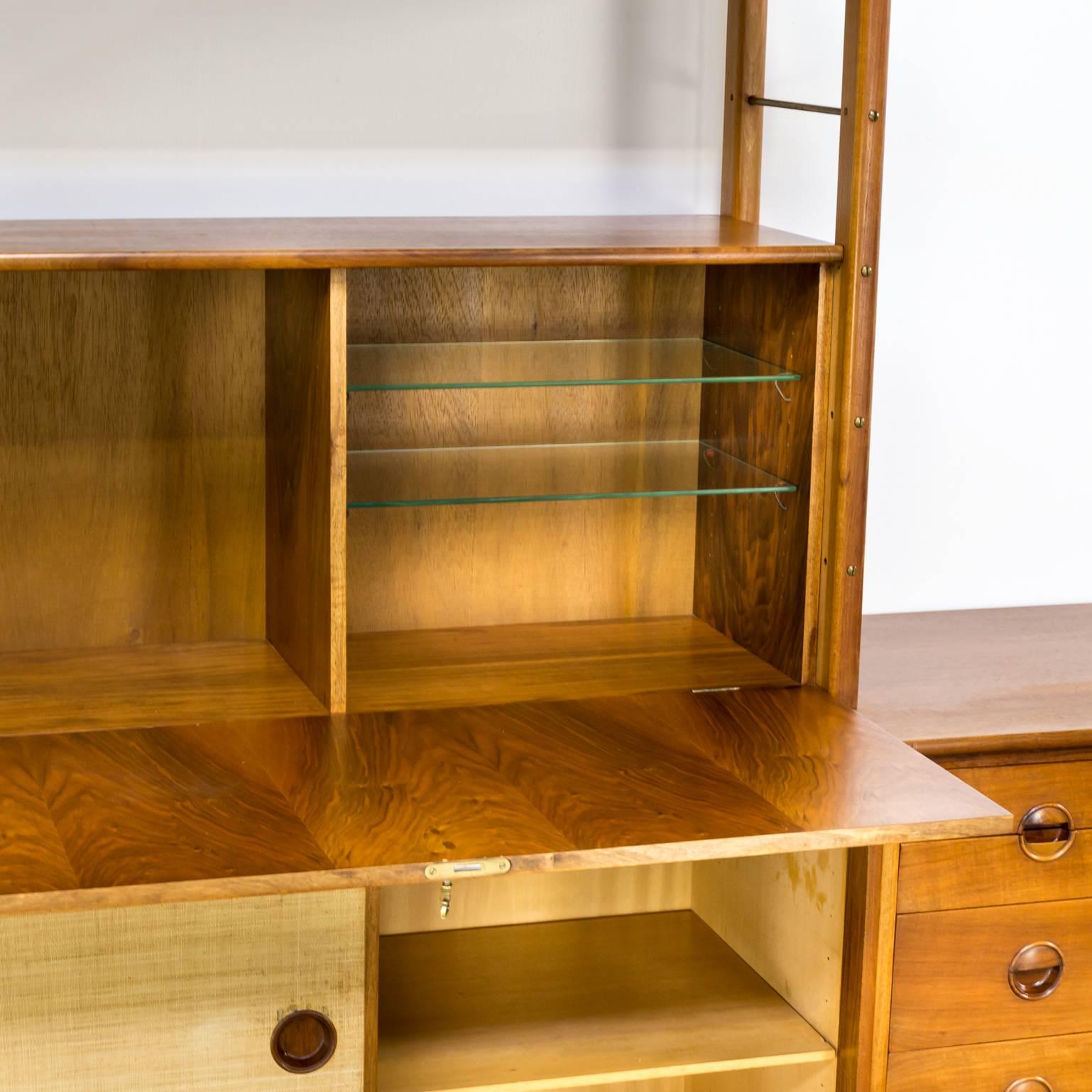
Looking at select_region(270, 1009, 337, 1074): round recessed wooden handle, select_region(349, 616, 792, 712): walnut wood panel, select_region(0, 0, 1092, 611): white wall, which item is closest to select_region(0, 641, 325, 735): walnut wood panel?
select_region(349, 616, 792, 712): walnut wood panel

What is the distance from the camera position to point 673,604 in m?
2.45

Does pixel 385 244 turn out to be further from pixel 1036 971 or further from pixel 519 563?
pixel 1036 971

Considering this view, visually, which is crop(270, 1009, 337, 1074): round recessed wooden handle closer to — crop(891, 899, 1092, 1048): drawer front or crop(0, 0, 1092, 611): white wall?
crop(891, 899, 1092, 1048): drawer front

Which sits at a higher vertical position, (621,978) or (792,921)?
(792,921)

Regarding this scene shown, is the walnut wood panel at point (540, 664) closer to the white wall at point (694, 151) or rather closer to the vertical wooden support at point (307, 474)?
the vertical wooden support at point (307, 474)

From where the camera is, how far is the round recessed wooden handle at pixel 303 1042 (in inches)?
72.1

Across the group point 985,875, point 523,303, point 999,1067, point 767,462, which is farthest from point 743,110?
point 999,1067

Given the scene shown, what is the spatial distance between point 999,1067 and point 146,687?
48.2 inches

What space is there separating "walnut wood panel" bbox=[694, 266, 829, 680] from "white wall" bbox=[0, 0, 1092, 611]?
0.93 ft

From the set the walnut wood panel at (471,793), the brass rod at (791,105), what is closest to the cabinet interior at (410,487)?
the walnut wood panel at (471,793)

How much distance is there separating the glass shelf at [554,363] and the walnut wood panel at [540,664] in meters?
0.36

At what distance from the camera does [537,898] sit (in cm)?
246

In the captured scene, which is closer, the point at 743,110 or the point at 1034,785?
the point at 1034,785

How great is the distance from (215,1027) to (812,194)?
1.46 m
